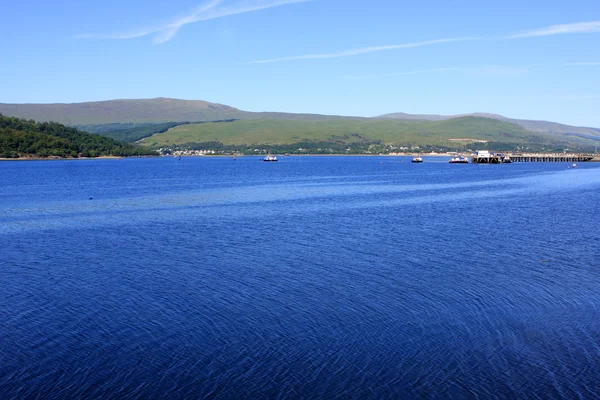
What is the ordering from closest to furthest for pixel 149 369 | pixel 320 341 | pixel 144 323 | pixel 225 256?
pixel 149 369, pixel 320 341, pixel 144 323, pixel 225 256

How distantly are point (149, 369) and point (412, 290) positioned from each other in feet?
39.7

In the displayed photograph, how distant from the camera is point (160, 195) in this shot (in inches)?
2876

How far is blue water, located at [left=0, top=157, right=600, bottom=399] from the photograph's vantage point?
1549 centimetres

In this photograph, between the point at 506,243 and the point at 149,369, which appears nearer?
the point at 149,369

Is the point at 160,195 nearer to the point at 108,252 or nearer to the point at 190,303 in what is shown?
the point at 108,252

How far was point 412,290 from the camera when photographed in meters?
24.4

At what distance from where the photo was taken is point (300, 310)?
2173 cm

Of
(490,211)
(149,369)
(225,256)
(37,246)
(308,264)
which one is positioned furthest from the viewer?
(490,211)

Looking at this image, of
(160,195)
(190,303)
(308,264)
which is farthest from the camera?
(160,195)


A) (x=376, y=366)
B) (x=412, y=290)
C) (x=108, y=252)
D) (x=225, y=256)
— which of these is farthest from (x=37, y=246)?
(x=376, y=366)

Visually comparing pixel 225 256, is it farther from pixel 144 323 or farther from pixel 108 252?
pixel 144 323

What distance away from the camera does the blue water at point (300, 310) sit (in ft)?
50.8

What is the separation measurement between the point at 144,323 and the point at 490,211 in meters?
41.6

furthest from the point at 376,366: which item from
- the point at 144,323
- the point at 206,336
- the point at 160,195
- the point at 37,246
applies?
the point at 160,195
